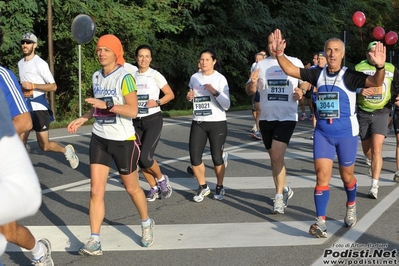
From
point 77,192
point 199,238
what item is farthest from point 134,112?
point 77,192

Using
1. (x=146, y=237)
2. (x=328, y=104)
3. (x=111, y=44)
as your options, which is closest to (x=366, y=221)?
(x=328, y=104)

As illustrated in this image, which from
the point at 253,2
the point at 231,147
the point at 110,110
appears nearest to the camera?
the point at 110,110

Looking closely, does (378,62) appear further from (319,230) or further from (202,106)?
(202,106)

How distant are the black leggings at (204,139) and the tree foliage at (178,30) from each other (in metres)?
14.3

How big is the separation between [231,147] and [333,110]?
7.36 metres

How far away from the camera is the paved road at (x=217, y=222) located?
5793mm

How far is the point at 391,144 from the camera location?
47.1 ft

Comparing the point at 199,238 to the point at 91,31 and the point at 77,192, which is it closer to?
the point at 77,192

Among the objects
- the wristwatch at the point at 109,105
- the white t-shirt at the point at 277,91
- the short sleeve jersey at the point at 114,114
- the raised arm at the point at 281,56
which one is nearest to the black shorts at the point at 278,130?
the white t-shirt at the point at 277,91

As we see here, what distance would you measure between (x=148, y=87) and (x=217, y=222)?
2387 mm

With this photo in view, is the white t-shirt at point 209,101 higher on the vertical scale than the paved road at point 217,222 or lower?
higher

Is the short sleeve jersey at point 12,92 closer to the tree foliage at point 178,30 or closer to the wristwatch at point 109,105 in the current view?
the wristwatch at point 109,105

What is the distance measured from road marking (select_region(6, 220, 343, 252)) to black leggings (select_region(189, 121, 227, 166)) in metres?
1.67

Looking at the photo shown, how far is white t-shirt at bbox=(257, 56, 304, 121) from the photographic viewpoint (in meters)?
7.85
